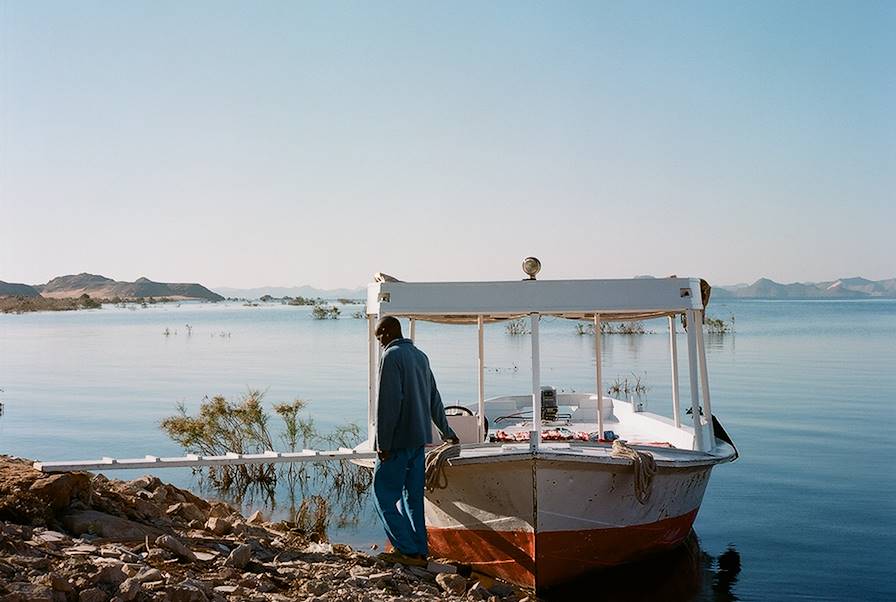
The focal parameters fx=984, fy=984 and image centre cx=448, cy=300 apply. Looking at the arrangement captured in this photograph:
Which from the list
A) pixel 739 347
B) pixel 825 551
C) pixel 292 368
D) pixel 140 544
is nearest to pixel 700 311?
pixel 825 551

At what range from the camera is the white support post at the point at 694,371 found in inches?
385

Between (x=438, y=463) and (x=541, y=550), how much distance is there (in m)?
1.23

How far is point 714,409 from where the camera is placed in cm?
2442

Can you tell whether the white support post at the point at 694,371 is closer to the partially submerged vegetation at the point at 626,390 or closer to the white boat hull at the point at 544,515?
the white boat hull at the point at 544,515

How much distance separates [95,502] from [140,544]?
100 centimetres

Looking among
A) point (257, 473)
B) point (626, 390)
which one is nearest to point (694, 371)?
point (257, 473)

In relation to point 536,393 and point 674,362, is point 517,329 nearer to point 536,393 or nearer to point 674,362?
point 674,362

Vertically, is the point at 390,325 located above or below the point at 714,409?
above

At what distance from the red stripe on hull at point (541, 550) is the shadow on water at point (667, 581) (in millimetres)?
184

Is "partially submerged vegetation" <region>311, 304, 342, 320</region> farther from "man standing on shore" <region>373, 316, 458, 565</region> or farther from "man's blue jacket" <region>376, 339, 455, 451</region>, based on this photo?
"man's blue jacket" <region>376, 339, 455, 451</region>

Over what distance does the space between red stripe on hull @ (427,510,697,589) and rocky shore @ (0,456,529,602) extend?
23 centimetres

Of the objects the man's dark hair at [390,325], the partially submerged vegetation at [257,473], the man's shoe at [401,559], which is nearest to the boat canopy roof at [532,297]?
the man's dark hair at [390,325]

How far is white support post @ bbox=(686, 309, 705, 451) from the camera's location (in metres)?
9.77

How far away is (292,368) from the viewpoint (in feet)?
123
